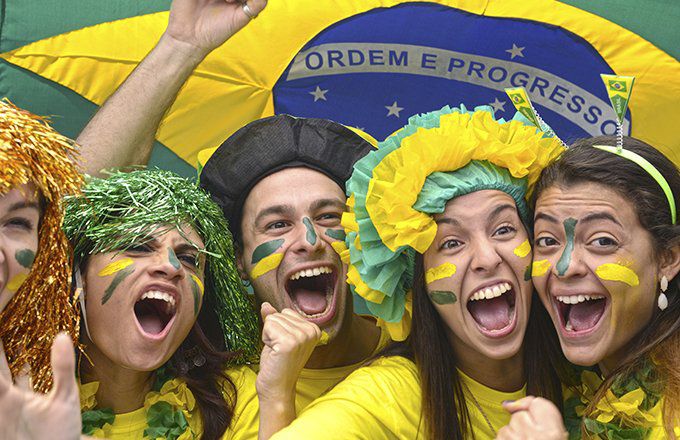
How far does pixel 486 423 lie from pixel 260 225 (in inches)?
42.7

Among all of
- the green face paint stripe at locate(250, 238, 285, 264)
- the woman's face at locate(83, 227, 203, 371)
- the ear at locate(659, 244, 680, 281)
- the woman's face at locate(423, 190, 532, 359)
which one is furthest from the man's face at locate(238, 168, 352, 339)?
the ear at locate(659, 244, 680, 281)

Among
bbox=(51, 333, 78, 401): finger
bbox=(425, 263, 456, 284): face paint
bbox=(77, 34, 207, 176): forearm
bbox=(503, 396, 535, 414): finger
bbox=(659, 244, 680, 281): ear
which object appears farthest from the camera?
bbox=(77, 34, 207, 176): forearm

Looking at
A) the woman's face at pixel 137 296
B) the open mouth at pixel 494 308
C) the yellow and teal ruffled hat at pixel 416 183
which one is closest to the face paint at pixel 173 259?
the woman's face at pixel 137 296

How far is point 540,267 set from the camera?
132 inches

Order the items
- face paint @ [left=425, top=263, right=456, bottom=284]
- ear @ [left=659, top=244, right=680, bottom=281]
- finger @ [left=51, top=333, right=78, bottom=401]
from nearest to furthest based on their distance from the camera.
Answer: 1. finger @ [left=51, top=333, right=78, bottom=401]
2. ear @ [left=659, top=244, right=680, bottom=281]
3. face paint @ [left=425, top=263, right=456, bottom=284]

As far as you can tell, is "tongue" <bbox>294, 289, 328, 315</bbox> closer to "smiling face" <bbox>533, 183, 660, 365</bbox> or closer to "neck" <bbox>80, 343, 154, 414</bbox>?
"neck" <bbox>80, 343, 154, 414</bbox>

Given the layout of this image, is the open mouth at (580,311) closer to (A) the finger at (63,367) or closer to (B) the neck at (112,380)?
(B) the neck at (112,380)

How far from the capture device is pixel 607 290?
3.25 metres

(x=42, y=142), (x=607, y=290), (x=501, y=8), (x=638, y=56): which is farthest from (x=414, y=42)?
(x=42, y=142)

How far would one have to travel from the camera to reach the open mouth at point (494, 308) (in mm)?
3379

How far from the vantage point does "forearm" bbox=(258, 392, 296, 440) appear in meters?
3.31

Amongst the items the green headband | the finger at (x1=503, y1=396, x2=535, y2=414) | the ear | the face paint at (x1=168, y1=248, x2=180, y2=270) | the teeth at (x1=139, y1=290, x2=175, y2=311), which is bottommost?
the finger at (x1=503, y1=396, x2=535, y2=414)

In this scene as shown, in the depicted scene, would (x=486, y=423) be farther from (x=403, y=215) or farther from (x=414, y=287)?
(x=403, y=215)

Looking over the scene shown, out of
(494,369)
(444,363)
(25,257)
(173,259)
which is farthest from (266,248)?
(25,257)
